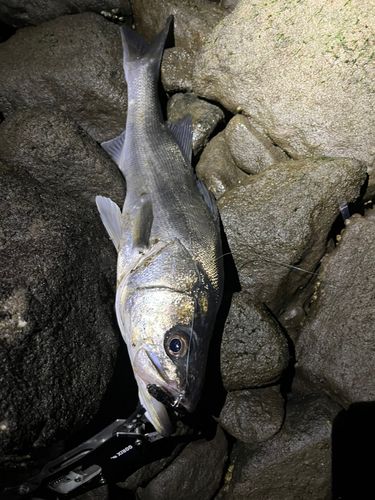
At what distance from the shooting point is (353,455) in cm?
356

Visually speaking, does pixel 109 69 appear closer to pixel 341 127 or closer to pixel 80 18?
pixel 80 18

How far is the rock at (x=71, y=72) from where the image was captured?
13.0ft

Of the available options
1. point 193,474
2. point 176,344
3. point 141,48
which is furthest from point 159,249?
point 141,48

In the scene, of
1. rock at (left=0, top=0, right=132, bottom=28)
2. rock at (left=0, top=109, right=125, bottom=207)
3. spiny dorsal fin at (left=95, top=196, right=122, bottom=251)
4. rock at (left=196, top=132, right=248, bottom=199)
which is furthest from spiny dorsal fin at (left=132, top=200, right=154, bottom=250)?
rock at (left=0, top=0, right=132, bottom=28)

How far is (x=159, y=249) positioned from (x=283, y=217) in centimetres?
144

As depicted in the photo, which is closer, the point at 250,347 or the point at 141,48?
the point at 250,347

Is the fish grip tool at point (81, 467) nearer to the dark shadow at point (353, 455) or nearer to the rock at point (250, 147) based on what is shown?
the dark shadow at point (353, 455)

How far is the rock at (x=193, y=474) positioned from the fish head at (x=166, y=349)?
1.25 meters

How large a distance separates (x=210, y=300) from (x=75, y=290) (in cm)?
113

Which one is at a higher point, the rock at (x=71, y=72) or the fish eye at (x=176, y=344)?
the rock at (x=71, y=72)

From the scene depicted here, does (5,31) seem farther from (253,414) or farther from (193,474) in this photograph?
(193,474)

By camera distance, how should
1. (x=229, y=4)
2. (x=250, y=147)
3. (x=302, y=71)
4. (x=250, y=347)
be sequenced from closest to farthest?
(x=250, y=347), (x=302, y=71), (x=250, y=147), (x=229, y=4)

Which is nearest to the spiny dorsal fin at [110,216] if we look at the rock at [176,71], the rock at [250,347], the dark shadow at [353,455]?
the rock at [250,347]

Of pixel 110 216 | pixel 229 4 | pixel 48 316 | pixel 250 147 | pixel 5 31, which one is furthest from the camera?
pixel 229 4
